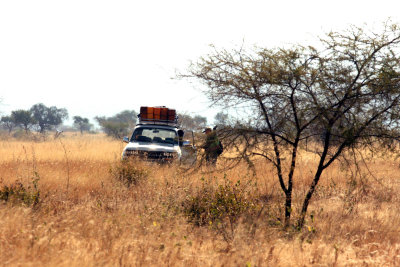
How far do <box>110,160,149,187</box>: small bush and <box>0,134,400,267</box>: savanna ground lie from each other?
0.09 feet

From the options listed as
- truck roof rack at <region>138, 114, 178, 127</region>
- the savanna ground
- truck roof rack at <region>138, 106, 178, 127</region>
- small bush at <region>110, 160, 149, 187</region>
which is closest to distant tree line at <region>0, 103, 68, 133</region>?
truck roof rack at <region>138, 114, 178, 127</region>

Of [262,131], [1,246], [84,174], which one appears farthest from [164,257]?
[84,174]

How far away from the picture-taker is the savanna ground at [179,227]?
4.62 meters

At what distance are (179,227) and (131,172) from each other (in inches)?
199

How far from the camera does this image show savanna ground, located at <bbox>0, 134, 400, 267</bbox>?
15.1 ft

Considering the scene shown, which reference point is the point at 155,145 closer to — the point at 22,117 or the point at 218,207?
the point at 218,207

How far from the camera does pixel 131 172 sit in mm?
10258

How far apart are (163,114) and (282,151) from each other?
599 centimetres

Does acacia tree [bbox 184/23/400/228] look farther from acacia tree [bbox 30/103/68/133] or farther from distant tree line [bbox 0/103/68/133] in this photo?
acacia tree [bbox 30/103/68/133]

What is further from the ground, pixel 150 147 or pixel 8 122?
pixel 8 122

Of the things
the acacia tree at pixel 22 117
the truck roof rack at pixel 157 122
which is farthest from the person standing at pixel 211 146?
the acacia tree at pixel 22 117

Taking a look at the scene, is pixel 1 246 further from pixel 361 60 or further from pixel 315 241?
pixel 361 60

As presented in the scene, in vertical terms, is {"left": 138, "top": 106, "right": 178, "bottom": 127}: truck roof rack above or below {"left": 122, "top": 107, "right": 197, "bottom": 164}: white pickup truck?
above

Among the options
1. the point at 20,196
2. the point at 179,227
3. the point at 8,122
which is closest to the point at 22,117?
the point at 8,122
